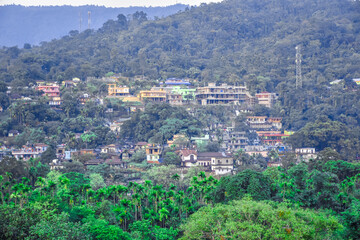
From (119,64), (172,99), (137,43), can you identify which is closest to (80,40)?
(137,43)

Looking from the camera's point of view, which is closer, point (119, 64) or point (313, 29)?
point (119, 64)

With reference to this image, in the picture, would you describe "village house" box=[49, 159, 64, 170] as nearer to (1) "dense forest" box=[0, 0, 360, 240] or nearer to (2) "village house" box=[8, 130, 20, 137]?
(1) "dense forest" box=[0, 0, 360, 240]

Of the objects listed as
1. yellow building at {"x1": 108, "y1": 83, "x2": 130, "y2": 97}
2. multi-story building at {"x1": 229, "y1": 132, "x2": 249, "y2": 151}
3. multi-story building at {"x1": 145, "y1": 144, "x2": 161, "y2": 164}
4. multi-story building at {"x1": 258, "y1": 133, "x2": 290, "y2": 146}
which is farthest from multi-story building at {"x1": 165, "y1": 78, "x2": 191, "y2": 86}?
multi-story building at {"x1": 145, "y1": 144, "x2": 161, "y2": 164}

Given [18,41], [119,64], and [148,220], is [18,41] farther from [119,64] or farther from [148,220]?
[148,220]

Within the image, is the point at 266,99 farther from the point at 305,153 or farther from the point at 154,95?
the point at 305,153

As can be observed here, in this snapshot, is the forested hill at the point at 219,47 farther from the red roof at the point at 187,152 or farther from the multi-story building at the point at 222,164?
the multi-story building at the point at 222,164

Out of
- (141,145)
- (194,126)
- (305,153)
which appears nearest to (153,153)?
(141,145)
